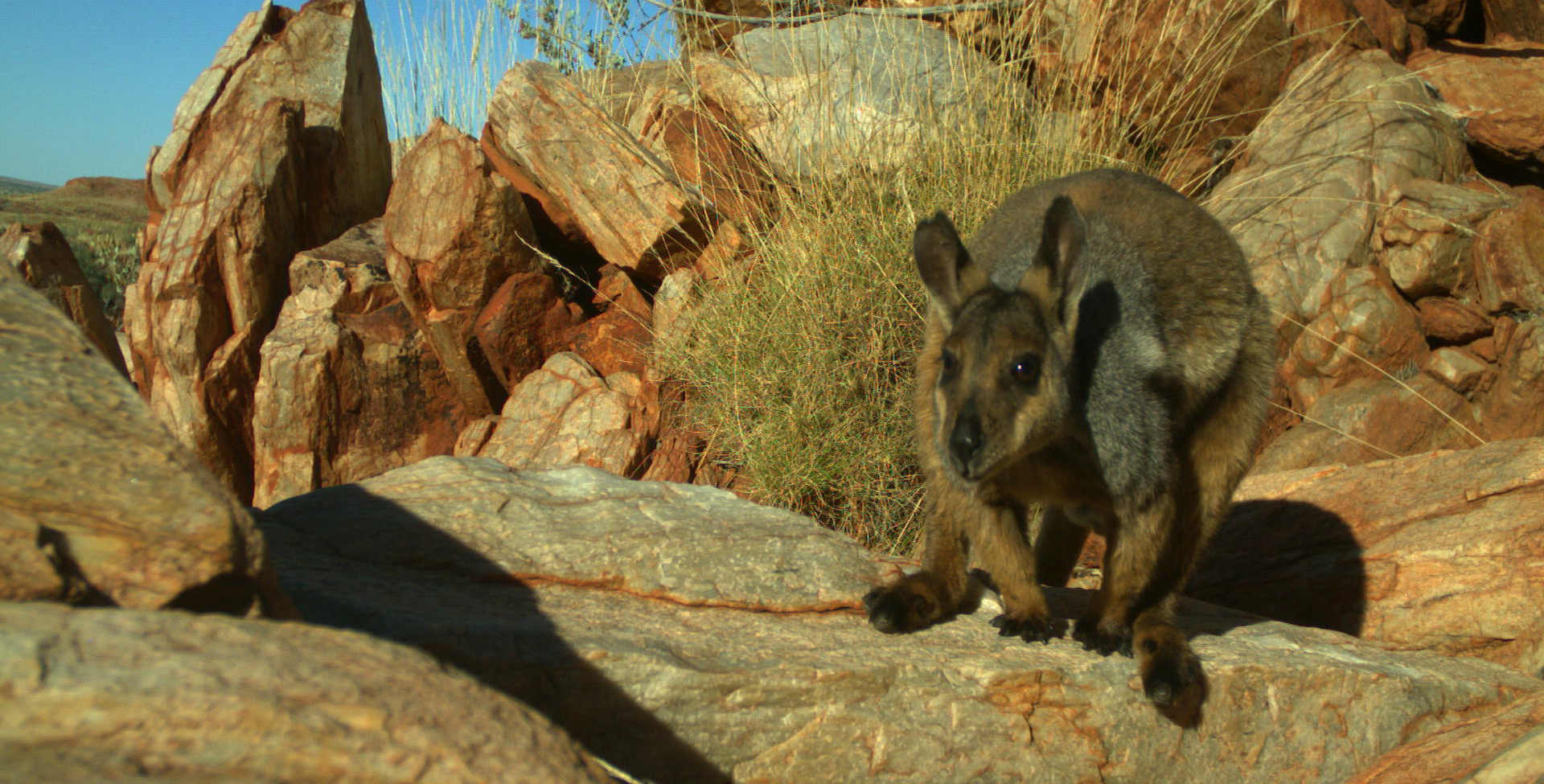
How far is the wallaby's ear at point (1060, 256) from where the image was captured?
3846 mm

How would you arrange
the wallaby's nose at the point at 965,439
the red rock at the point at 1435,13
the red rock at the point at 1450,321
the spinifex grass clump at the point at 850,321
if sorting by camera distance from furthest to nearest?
the red rock at the point at 1435,13
the red rock at the point at 1450,321
the spinifex grass clump at the point at 850,321
the wallaby's nose at the point at 965,439

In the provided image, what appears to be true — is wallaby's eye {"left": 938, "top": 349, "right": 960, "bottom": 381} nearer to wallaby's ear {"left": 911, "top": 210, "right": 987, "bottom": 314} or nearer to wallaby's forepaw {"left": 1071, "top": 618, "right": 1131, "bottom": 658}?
wallaby's ear {"left": 911, "top": 210, "right": 987, "bottom": 314}

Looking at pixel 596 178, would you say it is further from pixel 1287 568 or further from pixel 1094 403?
pixel 1094 403

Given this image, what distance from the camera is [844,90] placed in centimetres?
909

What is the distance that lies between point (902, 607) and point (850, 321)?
3496 millimetres

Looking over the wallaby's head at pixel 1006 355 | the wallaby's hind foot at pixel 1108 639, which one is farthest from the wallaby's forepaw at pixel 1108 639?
the wallaby's head at pixel 1006 355

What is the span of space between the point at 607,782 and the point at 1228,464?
3082 mm

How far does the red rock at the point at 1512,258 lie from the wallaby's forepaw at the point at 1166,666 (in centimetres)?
614

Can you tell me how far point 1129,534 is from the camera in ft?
13.2

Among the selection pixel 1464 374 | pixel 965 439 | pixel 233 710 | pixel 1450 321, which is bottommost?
pixel 1464 374

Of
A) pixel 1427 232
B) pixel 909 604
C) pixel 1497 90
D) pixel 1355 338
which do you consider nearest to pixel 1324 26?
pixel 1497 90

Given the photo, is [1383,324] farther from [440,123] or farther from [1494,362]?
[440,123]

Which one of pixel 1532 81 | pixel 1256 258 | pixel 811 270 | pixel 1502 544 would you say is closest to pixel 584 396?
pixel 811 270

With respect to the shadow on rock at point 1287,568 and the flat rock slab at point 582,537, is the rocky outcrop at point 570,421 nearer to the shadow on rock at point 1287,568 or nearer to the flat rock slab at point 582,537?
the flat rock slab at point 582,537
